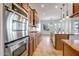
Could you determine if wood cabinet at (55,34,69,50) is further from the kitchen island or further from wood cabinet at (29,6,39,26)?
the kitchen island

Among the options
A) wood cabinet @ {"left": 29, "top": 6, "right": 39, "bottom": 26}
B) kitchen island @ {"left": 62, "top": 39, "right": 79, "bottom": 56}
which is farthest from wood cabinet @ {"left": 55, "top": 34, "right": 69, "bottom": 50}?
kitchen island @ {"left": 62, "top": 39, "right": 79, "bottom": 56}

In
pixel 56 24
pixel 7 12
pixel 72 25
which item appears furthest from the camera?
pixel 56 24

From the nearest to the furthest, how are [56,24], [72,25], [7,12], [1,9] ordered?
1. [1,9]
2. [7,12]
3. [72,25]
4. [56,24]

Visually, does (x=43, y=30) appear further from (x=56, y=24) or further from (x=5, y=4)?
(x=5, y=4)

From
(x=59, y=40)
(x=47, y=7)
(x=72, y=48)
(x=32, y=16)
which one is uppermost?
(x=47, y=7)

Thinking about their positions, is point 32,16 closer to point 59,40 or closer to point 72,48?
point 59,40

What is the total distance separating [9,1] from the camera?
179cm

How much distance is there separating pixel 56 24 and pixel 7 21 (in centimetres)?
1379

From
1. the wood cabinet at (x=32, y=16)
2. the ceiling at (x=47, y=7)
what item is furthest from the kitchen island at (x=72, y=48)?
the ceiling at (x=47, y=7)

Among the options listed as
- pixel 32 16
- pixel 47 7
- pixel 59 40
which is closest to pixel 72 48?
pixel 32 16

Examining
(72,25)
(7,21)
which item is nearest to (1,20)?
(7,21)

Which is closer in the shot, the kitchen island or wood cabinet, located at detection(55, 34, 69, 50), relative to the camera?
the kitchen island

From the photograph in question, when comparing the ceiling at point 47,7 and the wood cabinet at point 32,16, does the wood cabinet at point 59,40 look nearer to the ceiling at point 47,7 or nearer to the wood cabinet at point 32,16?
the wood cabinet at point 32,16

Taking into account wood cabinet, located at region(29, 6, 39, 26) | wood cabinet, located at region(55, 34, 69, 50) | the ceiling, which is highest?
the ceiling
